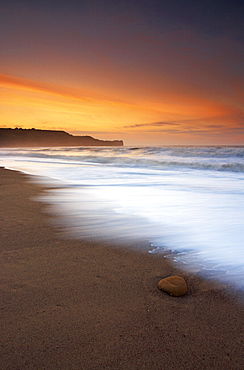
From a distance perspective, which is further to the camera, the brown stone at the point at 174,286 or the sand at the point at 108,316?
the brown stone at the point at 174,286

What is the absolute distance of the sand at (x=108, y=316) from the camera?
3.68ft

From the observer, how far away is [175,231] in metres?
2.90

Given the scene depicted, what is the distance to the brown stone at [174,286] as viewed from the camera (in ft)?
5.15

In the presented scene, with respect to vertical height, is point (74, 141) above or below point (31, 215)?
above

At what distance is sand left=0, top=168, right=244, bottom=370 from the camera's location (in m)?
1.12

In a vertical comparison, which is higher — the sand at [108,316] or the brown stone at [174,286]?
the brown stone at [174,286]

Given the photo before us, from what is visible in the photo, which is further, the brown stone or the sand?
the brown stone

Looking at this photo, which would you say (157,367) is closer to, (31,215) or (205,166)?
(31,215)

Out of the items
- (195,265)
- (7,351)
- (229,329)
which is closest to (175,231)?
(195,265)

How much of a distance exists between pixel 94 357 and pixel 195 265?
115 cm

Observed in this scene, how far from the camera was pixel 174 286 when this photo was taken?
1.59 metres

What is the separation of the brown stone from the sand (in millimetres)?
39

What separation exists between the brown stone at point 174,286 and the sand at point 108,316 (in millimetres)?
39

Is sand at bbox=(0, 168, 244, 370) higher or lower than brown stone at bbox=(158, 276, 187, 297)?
lower
